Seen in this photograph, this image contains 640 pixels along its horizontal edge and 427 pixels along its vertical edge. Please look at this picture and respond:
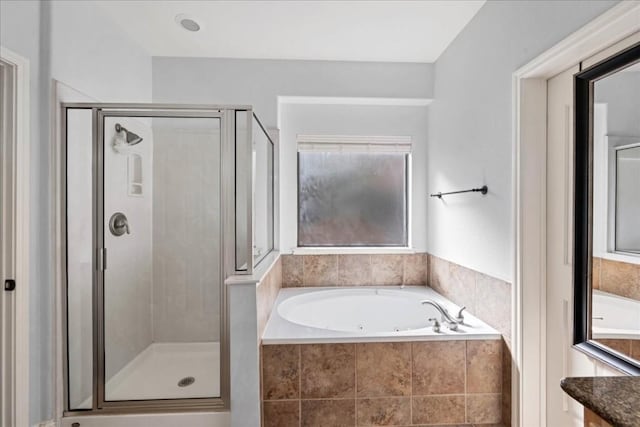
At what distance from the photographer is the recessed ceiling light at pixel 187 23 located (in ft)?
7.39

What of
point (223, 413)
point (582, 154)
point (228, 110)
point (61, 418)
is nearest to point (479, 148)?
point (582, 154)

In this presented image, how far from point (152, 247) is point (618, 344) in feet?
7.71

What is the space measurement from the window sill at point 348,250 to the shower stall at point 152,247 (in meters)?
1.12

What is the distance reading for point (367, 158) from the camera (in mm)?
3164

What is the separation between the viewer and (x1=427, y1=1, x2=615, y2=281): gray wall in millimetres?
1616

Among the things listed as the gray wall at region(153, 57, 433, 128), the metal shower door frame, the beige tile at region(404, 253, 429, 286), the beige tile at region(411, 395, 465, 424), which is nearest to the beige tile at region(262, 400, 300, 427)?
the metal shower door frame

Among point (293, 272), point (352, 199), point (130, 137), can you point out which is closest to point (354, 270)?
point (293, 272)

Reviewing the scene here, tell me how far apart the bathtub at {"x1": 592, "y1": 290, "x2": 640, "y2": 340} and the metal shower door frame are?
5.48 ft

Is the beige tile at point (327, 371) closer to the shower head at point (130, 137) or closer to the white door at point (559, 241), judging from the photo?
the white door at point (559, 241)

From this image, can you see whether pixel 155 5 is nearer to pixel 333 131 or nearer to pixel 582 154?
pixel 333 131

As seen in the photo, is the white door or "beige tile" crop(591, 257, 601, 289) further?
the white door

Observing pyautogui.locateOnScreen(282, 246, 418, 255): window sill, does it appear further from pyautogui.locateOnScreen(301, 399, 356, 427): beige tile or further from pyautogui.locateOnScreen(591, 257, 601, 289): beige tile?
pyautogui.locateOnScreen(591, 257, 601, 289): beige tile

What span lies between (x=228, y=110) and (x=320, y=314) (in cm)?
175

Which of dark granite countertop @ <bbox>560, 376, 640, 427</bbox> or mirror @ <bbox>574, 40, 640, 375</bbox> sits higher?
Result: mirror @ <bbox>574, 40, 640, 375</bbox>
